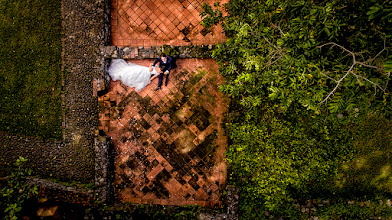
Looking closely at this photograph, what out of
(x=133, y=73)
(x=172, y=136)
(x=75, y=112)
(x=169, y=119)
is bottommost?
(x=172, y=136)

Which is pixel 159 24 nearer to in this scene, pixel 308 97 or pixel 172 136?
pixel 172 136

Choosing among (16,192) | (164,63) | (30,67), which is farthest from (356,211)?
(30,67)

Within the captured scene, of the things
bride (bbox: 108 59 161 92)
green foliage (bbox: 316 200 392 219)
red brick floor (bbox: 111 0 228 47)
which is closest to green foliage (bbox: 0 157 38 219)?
bride (bbox: 108 59 161 92)

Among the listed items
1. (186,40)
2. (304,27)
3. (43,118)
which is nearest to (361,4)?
(304,27)

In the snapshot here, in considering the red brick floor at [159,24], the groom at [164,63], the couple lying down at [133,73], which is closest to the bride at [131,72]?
the couple lying down at [133,73]

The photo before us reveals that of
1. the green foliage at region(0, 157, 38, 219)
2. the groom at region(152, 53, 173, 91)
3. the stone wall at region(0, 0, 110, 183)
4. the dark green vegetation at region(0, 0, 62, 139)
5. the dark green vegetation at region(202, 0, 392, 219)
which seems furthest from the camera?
the dark green vegetation at region(0, 0, 62, 139)

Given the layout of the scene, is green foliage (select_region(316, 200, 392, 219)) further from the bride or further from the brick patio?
the bride
